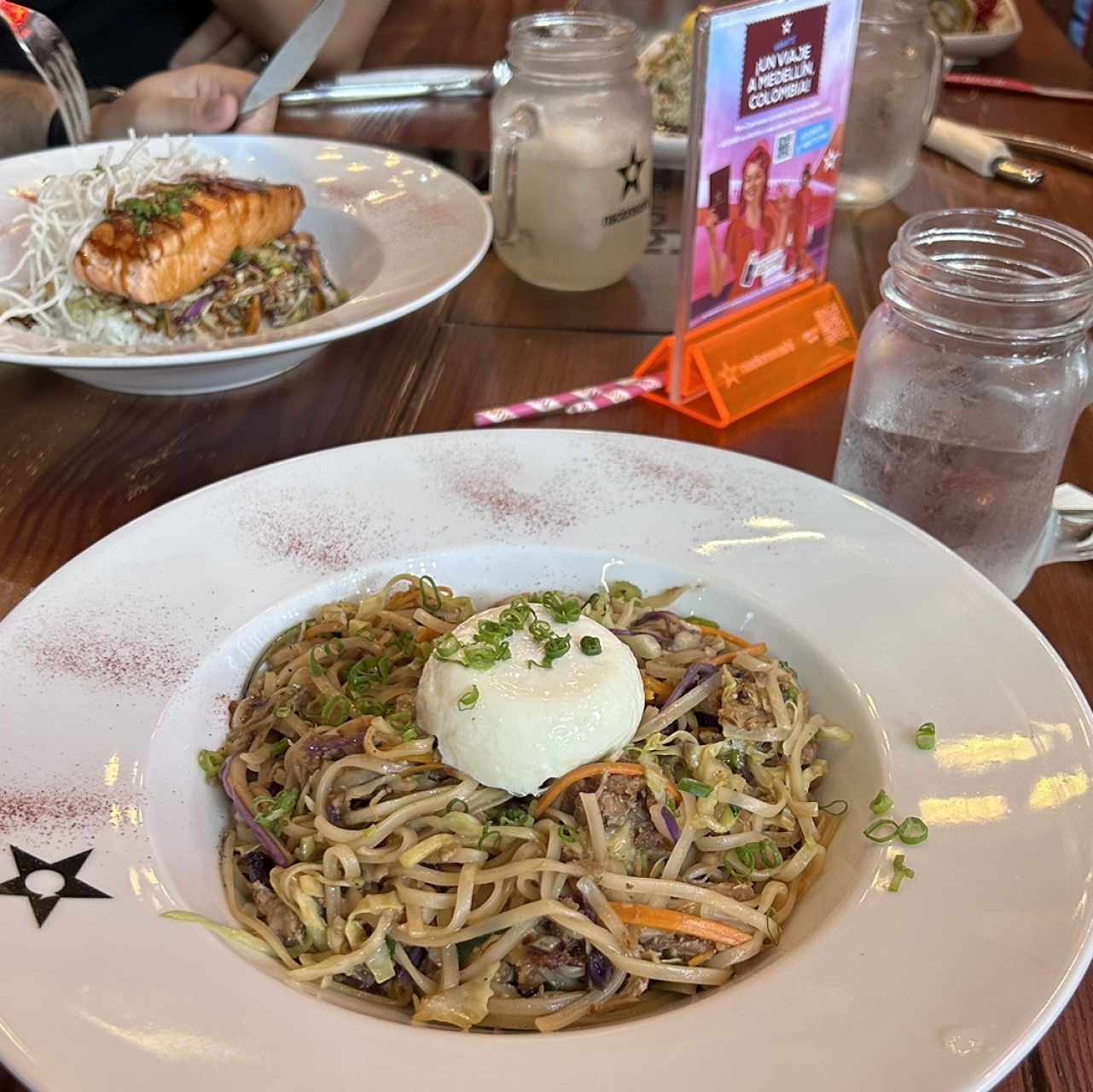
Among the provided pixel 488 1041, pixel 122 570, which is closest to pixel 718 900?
pixel 488 1041

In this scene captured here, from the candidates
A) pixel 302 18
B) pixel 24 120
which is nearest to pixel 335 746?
pixel 24 120

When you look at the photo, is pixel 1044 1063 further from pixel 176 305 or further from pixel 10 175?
pixel 10 175

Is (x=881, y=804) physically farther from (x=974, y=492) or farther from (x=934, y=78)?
(x=934, y=78)

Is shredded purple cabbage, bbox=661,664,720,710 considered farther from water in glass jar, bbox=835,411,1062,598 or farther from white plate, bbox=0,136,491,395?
white plate, bbox=0,136,491,395

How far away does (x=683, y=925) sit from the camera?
125 cm

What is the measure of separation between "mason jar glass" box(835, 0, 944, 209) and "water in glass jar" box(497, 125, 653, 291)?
0.84 m

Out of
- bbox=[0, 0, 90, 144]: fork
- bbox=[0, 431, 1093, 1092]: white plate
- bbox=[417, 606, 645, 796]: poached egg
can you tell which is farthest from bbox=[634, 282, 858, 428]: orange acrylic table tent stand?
bbox=[0, 0, 90, 144]: fork

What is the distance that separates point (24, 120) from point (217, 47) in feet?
5.00

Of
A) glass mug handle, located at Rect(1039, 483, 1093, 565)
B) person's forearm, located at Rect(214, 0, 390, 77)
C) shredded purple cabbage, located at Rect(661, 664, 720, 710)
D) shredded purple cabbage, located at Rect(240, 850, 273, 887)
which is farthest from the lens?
person's forearm, located at Rect(214, 0, 390, 77)

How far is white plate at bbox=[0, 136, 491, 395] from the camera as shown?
205cm

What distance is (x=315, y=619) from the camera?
1646 millimetres

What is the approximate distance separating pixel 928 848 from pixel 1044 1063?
240mm

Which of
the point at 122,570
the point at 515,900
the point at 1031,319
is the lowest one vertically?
the point at 515,900

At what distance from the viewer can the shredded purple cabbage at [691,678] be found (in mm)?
1487
